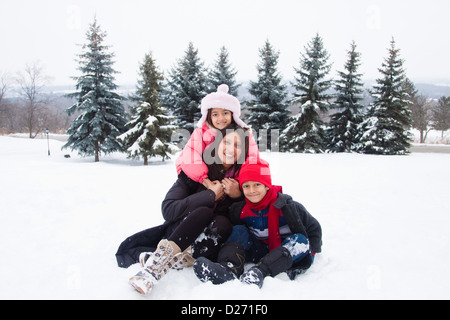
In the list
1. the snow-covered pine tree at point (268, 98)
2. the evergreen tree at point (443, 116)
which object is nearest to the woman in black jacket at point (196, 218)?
the snow-covered pine tree at point (268, 98)

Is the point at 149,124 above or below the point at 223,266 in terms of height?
above

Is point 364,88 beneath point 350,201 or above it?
above

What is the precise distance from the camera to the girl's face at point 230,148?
2.55m

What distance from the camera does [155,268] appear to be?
189cm

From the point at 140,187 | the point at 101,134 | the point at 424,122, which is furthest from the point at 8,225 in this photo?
the point at 424,122

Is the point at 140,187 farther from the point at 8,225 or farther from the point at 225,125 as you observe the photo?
the point at 225,125

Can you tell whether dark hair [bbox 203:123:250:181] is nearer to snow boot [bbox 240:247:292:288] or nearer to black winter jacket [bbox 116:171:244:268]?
black winter jacket [bbox 116:171:244:268]

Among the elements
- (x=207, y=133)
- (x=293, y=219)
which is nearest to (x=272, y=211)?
(x=293, y=219)

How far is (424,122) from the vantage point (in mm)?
33219

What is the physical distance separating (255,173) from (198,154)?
24.0 inches

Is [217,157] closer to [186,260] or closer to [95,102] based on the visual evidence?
[186,260]

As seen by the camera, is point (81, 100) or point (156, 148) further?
point (81, 100)

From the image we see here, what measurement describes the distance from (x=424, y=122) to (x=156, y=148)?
33.2 m

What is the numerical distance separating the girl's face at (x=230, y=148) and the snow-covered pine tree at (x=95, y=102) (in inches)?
599
